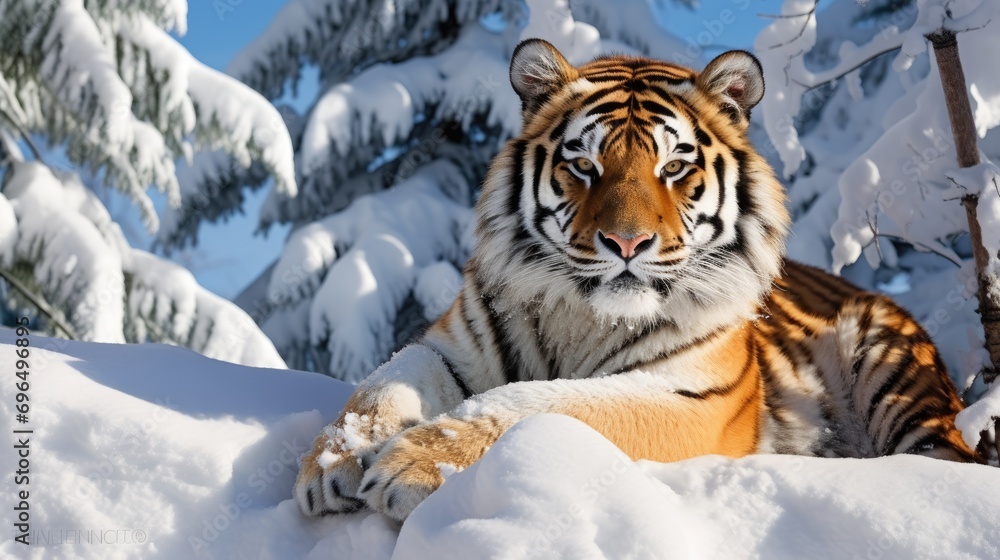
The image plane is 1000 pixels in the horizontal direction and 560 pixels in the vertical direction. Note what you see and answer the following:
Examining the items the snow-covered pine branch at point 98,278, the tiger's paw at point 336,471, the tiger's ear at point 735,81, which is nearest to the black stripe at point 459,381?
the tiger's paw at point 336,471

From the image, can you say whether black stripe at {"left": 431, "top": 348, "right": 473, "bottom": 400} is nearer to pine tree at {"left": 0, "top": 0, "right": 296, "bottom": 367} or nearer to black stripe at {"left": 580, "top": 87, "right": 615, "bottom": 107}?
black stripe at {"left": 580, "top": 87, "right": 615, "bottom": 107}

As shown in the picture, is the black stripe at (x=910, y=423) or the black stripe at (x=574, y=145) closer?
the black stripe at (x=574, y=145)

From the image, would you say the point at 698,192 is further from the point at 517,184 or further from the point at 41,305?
the point at 41,305

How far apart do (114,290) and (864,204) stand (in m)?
4.10

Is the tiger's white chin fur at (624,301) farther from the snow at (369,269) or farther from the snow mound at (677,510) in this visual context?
the snow at (369,269)

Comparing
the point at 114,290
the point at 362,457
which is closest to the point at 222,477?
the point at 362,457

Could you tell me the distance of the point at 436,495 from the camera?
152 cm

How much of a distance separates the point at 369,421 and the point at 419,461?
23cm

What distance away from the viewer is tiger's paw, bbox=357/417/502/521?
1.60m

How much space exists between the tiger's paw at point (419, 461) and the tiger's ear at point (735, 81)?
980mm

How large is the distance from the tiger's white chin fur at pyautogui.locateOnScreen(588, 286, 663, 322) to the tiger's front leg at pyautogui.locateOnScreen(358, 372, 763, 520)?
0.13 m

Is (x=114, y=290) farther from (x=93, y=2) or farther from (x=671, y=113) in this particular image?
(x=671, y=113)

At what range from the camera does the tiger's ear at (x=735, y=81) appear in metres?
2.12

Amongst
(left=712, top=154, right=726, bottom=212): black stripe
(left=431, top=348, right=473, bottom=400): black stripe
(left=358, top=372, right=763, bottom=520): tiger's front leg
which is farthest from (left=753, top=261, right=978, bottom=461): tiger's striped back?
(left=431, top=348, right=473, bottom=400): black stripe
